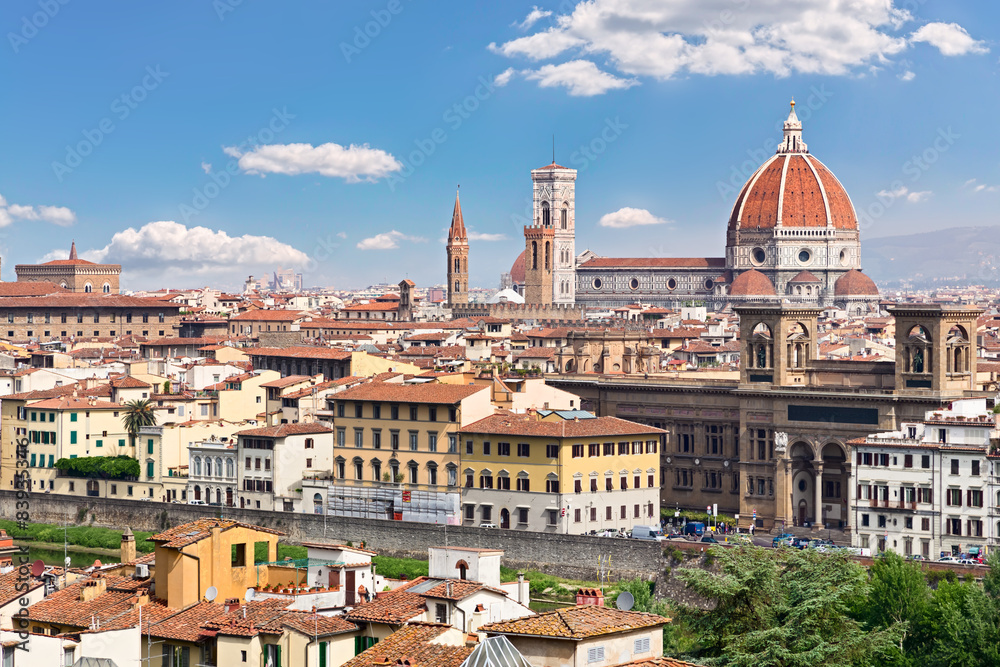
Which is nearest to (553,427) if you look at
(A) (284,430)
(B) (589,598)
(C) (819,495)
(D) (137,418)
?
(C) (819,495)

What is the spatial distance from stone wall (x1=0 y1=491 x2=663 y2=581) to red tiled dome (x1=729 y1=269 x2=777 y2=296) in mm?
119488

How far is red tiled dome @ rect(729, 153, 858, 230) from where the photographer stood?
615 feet

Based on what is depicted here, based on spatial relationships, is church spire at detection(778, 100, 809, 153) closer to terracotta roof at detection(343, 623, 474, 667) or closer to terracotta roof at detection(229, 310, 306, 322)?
terracotta roof at detection(229, 310, 306, 322)

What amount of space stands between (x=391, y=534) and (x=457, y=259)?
121 m

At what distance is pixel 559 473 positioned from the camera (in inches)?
2306

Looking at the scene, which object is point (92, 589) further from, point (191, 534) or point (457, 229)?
point (457, 229)

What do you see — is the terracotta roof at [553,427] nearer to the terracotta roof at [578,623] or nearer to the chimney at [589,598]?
the chimney at [589,598]

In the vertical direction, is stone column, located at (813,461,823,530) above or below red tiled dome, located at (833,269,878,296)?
below

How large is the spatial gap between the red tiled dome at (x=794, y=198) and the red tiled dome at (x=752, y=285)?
679cm

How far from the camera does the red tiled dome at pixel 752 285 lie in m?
183

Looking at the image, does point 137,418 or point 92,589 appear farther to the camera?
point 137,418

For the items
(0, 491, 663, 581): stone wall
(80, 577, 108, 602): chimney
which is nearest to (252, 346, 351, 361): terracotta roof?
(0, 491, 663, 581): stone wall

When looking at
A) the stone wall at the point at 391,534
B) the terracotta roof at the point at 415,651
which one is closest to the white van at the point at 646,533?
the stone wall at the point at 391,534

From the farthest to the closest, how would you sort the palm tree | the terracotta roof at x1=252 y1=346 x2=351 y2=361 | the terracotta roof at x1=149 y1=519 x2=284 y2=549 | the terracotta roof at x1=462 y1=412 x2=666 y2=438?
the terracotta roof at x1=252 y1=346 x2=351 y2=361
the palm tree
the terracotta roof at x1=462 y1=412 x2=666 y2=438
the terracotta roof at x1=149 y1=519 x2=284 y2=549
